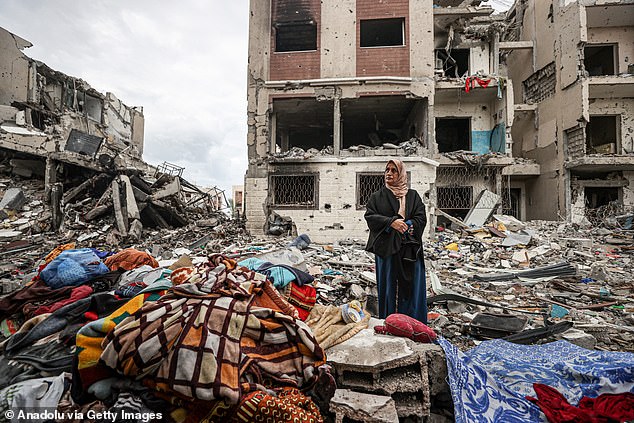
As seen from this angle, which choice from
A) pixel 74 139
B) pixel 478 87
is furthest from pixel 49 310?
pixel 478 87

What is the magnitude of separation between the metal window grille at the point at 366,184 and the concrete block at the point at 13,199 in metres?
12.0

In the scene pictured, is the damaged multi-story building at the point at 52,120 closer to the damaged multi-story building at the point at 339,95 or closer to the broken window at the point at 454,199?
the damaged multi-story building at the point at 339,95

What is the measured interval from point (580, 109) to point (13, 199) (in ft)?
71.2

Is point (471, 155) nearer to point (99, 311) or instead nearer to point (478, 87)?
point (478, 87)

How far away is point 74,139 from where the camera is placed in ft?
38.7

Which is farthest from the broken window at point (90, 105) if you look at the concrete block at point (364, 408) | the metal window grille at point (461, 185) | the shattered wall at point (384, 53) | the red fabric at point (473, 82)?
the concrete block at point (364, 408)

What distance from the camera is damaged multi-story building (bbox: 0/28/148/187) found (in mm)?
10977

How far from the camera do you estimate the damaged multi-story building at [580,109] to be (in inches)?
472

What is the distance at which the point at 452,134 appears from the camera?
47.5 ft

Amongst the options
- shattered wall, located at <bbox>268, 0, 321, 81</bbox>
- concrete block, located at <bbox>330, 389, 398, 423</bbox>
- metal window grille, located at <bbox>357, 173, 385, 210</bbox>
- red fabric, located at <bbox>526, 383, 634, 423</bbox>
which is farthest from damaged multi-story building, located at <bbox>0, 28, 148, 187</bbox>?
red fabric, located at <bbox>526, 383, 634, 423</bbox>

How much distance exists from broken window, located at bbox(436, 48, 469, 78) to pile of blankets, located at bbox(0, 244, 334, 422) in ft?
46.4

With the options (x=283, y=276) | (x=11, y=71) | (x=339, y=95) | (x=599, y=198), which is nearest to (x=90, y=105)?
(x=11, y=71)

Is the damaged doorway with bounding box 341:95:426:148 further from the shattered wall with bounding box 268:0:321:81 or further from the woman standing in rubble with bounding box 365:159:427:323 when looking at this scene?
the woman standing in rubble with bounding box 365:159:427:323

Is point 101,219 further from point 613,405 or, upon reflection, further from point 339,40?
point 613,405
